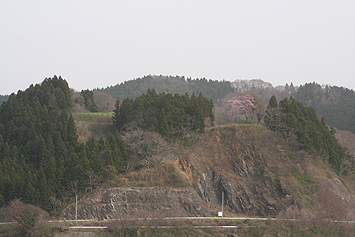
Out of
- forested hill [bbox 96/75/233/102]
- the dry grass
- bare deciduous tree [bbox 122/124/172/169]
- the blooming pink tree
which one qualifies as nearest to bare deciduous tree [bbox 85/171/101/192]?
the dry grass

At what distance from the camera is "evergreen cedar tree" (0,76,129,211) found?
32312 millimetres

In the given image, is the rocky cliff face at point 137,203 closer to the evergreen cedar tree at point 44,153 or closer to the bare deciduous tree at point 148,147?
the evergreen cedar tree at point 44,153

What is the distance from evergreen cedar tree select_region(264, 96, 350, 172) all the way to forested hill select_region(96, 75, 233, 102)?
189ft

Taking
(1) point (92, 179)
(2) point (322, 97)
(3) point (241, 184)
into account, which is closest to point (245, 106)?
(3) point (241, 184)

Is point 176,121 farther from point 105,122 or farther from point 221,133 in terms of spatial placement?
point 105,122

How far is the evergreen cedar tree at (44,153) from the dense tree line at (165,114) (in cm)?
560

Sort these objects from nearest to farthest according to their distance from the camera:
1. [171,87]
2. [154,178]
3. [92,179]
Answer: [92,179] → [154,178] → [171,87]

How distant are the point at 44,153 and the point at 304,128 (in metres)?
28.4

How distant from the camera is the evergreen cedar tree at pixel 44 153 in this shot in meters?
32.3

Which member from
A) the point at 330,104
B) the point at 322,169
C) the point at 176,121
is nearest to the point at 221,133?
the point at 176,121

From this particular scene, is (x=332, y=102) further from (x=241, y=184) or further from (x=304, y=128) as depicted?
(x=241, y=184)

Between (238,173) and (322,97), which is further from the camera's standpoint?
(322,97)

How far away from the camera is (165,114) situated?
45.1m

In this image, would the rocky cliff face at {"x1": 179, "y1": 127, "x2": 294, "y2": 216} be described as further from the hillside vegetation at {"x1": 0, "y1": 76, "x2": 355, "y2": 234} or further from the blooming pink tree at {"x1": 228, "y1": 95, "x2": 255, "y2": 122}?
the blooming pink tree at {"x1": 228, "y1": 95, "x2": 255, "y2": 122}
